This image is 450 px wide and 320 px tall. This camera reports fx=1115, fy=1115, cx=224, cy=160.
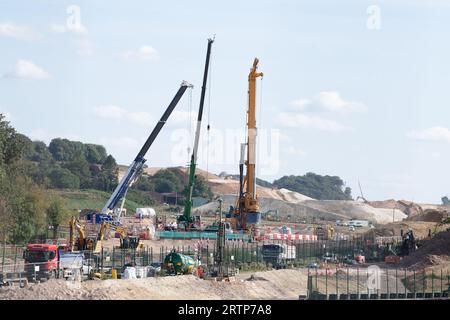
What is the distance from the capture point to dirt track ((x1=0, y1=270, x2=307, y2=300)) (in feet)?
164

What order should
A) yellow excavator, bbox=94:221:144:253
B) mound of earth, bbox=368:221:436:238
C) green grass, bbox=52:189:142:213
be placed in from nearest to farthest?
1. yellow excavator, bbox=94:221:144:253
2. mound of earth, bbox=368:221:436:238
3. green grass, bbox=52:189:142:213

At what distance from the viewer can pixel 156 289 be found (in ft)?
184

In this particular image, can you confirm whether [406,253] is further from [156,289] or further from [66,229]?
[156,289]

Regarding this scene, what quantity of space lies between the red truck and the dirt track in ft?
15.5

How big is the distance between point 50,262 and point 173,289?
8.01 meters

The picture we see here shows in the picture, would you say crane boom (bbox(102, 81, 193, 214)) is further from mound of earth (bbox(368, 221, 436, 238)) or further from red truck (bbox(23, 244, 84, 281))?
mound of earth (bbox(368, 221, 436, 238))

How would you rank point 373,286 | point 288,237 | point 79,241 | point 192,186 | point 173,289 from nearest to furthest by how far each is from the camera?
point 173,289 → point 373,286 → point 79,241 → point 192,186 → point 288,237

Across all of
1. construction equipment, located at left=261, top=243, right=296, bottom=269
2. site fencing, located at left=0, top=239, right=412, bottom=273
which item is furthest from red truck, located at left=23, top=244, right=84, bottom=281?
construction equipment, located at left=261, top=243, right=296, bottom=269

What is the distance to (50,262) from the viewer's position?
202 feet

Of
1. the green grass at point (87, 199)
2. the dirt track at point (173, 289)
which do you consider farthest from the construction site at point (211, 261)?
the green grass at point (87, 199)

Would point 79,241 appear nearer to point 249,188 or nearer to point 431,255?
point 431,255

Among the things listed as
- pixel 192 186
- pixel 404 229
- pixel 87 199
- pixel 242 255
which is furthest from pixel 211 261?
pixel 87 199

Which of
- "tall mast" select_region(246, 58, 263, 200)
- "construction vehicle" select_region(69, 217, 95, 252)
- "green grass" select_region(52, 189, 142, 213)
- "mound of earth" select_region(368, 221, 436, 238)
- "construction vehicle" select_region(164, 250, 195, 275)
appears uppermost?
"tall mast" select_region(246, 58, 263, 200)
